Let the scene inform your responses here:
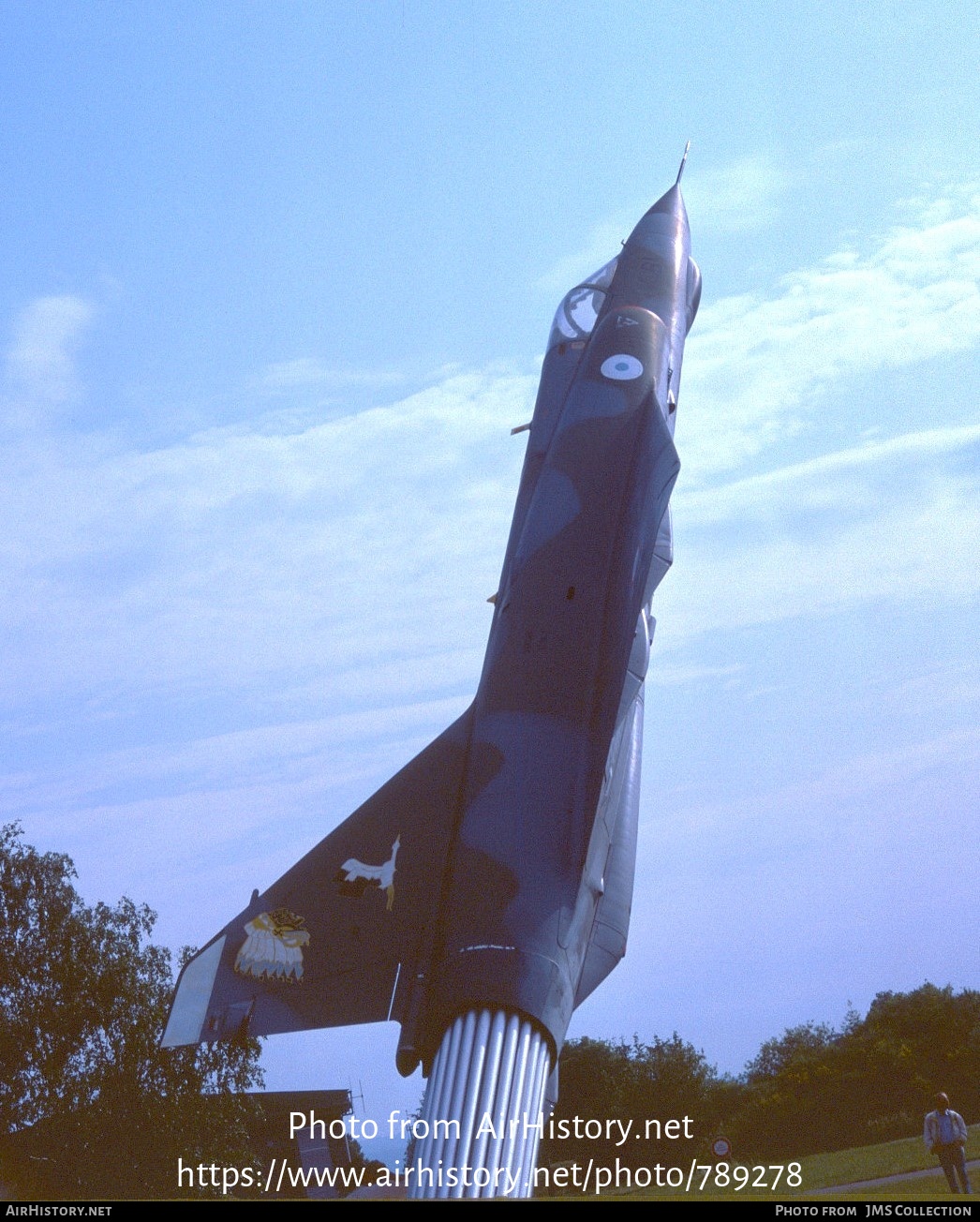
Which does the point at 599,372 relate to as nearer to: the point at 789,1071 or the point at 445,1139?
the point at 445,1139

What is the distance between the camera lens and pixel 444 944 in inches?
532

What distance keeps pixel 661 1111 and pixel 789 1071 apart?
3.90 m

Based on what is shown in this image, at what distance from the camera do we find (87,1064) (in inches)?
955

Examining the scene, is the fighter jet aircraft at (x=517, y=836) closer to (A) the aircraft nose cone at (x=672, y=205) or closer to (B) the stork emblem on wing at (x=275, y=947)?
(B) the stork emblem on wing at (x=275, y=947)

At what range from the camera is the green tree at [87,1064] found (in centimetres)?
→ 2348

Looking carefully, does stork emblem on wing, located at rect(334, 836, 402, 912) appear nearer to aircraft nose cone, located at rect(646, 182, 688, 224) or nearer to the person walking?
the person walking

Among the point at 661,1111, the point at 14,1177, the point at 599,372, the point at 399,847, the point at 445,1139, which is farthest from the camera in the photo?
the point at 661,1111

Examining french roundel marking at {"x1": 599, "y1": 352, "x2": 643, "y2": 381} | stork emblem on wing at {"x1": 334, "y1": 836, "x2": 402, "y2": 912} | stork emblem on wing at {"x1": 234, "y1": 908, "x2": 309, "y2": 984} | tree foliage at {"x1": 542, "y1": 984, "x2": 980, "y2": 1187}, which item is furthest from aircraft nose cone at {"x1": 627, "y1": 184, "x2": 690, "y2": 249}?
tree foliage at {"x1": 542, "y1": 984, "x2": 980, "y2": 1187}

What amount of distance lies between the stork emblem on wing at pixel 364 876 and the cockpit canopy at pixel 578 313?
10.5 m

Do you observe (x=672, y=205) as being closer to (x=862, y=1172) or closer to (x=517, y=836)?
(x=517, y=836)

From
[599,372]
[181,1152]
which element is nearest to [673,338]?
[599,372]

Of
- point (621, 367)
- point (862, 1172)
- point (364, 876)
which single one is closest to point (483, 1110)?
point (364, 876)

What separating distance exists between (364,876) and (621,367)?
874 centimetres

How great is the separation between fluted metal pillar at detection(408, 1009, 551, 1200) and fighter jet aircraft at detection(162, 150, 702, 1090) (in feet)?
0.81
